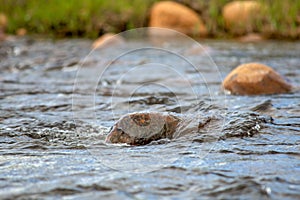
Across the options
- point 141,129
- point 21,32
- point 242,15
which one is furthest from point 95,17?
point 141,129

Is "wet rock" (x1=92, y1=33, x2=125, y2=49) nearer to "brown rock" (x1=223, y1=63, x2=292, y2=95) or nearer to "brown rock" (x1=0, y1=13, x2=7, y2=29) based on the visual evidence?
"brown rock" (x1=0, y1=13, x2=7, y2=29)

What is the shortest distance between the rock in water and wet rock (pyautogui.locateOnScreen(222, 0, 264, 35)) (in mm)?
7277

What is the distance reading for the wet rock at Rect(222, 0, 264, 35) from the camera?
10234mm

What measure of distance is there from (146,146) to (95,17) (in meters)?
8.63

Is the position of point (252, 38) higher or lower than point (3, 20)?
lower

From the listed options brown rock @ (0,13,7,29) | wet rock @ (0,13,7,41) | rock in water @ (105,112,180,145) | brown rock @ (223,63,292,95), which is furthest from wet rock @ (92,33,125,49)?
rock in water @ (105,112,180,145)

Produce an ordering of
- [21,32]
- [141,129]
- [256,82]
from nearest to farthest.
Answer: [141,129] → [256,82] → [21,32]

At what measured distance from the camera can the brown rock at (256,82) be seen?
4992 millimetres

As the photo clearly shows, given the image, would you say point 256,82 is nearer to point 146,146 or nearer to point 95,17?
point 146,146

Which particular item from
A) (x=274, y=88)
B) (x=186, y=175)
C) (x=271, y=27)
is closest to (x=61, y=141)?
(x=186, y=175)

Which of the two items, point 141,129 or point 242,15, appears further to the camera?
point 242,15

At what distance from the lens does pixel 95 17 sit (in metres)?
11.4

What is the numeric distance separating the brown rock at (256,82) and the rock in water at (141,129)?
1.80 meters

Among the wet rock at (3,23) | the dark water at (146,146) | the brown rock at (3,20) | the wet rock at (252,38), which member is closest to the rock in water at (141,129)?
the dark water at (146,146)
